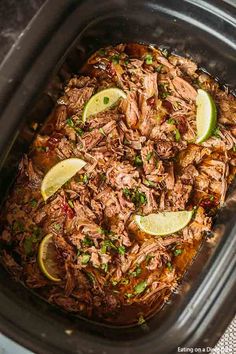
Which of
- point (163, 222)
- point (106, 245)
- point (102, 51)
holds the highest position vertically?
point (102, 51)

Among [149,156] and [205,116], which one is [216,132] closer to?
[205,116]

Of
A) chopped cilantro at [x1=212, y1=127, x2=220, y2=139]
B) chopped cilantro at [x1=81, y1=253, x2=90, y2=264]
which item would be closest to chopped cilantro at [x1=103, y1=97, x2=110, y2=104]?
chopped cilantro at [x1=212, y1=127, x2=220, y2=139]

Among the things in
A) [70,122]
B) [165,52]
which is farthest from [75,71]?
[165,52]

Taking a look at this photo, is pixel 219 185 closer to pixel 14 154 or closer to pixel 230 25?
pixel 230 25

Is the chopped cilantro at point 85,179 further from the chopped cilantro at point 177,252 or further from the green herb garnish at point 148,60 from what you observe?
the green herb garnish at point 148,60

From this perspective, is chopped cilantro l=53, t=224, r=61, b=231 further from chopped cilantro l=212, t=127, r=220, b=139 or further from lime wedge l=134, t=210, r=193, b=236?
chopped cilantro l=212, t=127, r=220, b=139

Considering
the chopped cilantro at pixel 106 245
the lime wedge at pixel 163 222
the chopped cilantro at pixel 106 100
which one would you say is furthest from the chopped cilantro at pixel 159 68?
the chopped cilantro at pixel 106 245
